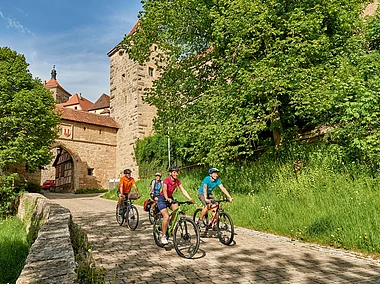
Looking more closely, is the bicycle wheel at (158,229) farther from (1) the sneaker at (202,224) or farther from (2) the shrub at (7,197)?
(2) the shrub at (7,197)

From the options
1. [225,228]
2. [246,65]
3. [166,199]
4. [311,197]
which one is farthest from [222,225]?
[246,65]

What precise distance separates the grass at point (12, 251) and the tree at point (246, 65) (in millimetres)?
6019

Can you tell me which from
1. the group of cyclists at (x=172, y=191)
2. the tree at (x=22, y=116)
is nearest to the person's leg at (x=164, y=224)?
the group of cyclists at (x=172, y=191)

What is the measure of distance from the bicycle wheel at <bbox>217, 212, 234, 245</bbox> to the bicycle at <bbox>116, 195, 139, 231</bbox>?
2655 millimetres

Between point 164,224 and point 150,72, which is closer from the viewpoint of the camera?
point 164,224

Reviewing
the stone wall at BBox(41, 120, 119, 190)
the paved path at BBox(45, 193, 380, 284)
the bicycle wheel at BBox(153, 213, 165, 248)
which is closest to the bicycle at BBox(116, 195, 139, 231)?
the paved path at BBox(45, 193, 380, 284)

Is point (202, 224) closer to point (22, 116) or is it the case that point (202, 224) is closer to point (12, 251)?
point (12, 251)

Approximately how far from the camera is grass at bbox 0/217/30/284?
26.0 ft

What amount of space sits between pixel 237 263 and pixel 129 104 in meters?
26.1

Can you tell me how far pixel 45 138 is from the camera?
2042 cm

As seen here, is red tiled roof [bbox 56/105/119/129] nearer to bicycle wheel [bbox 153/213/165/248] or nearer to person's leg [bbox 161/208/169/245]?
bicycle wheel [bbox 153/213/165/248]

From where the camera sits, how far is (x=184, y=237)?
6.19m

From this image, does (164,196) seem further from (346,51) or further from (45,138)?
(45,138)

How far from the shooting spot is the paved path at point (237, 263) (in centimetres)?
458
